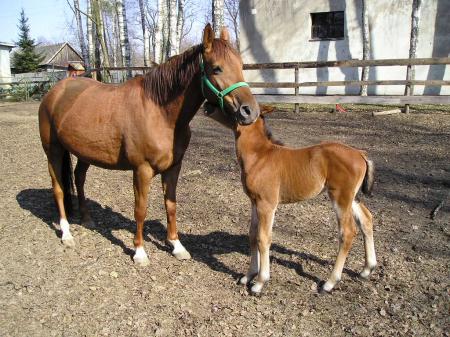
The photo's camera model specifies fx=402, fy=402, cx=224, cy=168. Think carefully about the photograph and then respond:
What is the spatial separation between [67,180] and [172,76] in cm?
217

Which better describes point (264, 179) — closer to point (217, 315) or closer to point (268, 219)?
point (268, 219)

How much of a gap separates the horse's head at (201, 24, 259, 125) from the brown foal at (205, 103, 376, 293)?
152mm

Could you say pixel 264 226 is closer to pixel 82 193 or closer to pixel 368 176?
pixel 368 176

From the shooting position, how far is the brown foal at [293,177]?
10.3 ft

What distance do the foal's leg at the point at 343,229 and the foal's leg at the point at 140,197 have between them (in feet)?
5.64

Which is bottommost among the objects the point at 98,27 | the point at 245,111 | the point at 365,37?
the point at 245,111

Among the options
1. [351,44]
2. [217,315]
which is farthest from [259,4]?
[217,315]

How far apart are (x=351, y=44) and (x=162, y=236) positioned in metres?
14.4

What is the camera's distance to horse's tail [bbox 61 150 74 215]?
487 centimetres

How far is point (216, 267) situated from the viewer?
12.6ft

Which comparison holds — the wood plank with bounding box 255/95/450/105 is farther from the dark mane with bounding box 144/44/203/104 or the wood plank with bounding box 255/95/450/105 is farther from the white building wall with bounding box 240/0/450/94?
the dark mane with bounding box 144/44/203/104

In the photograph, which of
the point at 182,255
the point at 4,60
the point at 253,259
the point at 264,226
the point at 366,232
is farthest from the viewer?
the point at 4,60

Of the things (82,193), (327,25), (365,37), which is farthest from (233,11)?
(82,193)

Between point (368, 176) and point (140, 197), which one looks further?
point (140, 197)
